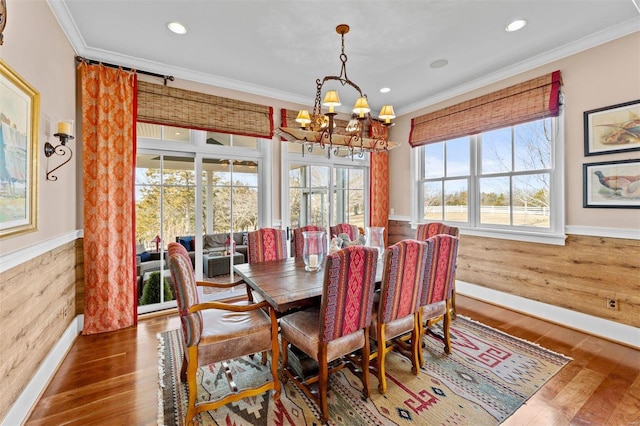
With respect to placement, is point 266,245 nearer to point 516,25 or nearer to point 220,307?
point 220,307

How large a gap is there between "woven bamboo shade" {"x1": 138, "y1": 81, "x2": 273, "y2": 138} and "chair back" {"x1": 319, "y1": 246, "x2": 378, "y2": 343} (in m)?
2.77


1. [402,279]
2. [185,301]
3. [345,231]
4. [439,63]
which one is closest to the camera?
[185,301]

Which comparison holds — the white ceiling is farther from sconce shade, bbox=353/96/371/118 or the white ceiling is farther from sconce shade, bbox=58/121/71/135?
sconce shade, bbox=58/121/71/135

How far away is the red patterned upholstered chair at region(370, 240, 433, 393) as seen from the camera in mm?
1939

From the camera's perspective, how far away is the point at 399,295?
79.0 inches

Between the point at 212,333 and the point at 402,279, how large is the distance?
132 centimetres

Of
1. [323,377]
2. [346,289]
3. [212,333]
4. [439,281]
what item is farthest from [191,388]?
[439,281]

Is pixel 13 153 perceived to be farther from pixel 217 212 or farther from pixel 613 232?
pixel 613 232

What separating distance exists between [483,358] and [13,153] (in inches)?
145

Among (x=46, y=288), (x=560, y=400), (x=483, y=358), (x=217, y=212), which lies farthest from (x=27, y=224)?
(x=560, y=400)

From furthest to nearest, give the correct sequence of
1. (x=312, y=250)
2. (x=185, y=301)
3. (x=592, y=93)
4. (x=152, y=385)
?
1. (x=592, y=93)
2. (x=312, y=250)
3. (x=152, y=385)
4. (x=185, y=301)

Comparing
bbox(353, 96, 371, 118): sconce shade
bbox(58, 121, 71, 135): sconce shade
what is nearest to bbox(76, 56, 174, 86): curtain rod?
bbox(58, 121, 71, 135): sconce shade

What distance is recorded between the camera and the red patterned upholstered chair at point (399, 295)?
1.94 metres

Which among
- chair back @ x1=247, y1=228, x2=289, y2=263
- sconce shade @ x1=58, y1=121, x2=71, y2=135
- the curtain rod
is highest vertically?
the curtain rod
